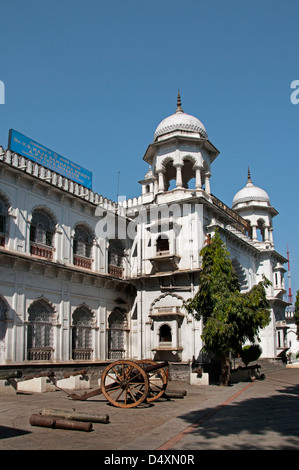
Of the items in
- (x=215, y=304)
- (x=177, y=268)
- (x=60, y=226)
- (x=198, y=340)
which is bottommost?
(x=198, y=340)

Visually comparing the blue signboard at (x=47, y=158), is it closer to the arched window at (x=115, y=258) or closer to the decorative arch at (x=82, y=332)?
the arched window at (x=115, y=258)

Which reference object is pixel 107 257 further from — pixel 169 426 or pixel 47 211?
pixel 169 426

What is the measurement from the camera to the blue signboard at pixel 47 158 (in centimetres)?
1970

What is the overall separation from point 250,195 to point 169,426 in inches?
1103

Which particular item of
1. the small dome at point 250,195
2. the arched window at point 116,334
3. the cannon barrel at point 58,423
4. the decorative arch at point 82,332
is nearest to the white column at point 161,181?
the arched window at point 116,334

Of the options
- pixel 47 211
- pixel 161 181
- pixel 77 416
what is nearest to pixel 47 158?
pixel 47 211

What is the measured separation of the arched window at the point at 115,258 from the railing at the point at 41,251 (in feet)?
14.7

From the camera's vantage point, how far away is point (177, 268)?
22328mm

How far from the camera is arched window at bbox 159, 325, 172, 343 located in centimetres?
2219

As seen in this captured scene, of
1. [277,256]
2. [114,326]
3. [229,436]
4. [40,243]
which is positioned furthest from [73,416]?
[277,256]

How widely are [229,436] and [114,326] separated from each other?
16081 millimetres

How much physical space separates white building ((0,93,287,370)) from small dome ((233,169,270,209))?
740 centimetres

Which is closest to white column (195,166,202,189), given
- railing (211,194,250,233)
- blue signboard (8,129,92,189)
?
railing (211,194,250,233)

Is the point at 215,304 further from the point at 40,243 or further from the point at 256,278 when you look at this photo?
the point at 256,278
